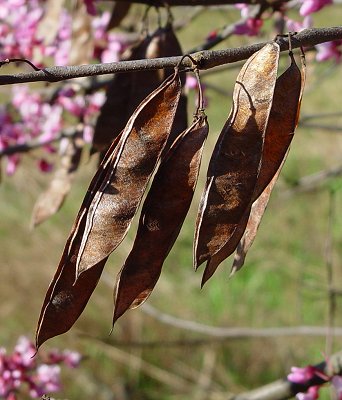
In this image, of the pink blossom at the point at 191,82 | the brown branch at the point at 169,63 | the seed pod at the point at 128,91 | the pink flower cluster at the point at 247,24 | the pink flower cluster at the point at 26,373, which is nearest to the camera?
the brown branch at the point at 169,63

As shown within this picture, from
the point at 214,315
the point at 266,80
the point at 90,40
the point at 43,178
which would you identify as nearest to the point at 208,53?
the point at 266,80

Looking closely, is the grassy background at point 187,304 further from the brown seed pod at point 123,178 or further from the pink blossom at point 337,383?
the brown seed pod at point 123,178

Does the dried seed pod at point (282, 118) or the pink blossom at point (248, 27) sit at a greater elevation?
the pink blossom at point (248, 27)

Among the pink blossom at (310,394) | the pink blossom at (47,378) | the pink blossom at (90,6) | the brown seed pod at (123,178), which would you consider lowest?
the pink blossom at (47,378)

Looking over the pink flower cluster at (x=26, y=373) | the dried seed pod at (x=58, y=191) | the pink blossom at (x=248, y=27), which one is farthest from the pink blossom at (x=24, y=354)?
the pink blossom at (x=248, y=27)

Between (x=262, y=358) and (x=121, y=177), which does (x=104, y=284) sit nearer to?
(x=262, y=358)

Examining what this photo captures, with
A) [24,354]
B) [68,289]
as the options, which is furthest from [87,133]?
[68,289]
